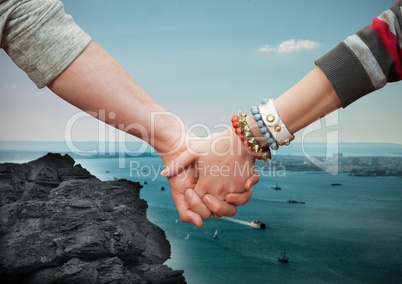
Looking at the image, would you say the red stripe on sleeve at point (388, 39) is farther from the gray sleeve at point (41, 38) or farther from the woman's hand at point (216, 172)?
the gray sleeve at point (41, 38)

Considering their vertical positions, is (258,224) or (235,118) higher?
(235,118)

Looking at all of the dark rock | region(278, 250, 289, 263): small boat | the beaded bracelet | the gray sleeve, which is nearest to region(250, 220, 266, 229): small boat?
region(278, 250, 289, 263): small boat

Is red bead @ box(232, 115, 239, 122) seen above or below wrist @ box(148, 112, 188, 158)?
above

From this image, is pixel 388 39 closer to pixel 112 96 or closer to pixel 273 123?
pixel 273 123

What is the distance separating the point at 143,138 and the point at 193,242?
4761 millimetres

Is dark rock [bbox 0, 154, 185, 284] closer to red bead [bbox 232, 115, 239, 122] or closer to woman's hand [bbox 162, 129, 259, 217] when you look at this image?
woman's hand [bbox 162, 129, 259, 217]

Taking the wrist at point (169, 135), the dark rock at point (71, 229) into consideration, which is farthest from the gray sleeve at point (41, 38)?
the dark rock at point (71, 229)

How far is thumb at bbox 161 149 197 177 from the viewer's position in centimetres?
138

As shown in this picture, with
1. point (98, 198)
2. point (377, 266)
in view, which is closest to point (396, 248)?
point (377, 266)

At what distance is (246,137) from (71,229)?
3017 millimetres

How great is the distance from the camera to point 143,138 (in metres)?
1.37

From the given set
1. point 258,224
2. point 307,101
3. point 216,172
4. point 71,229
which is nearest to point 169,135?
point 216,172

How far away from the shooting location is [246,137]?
1173 millimetres

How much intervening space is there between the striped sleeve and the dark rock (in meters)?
2.76
